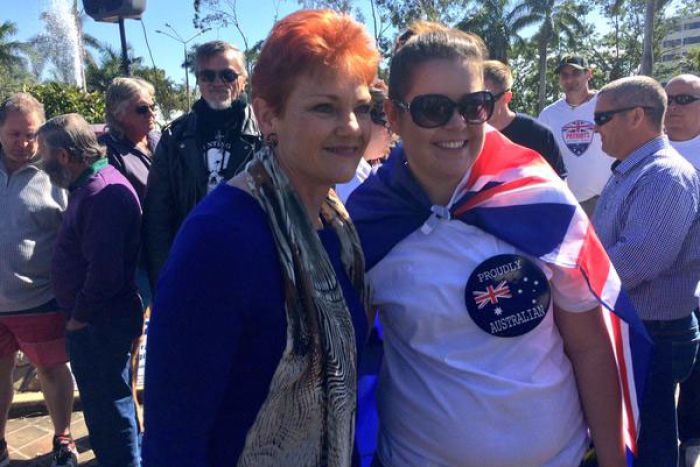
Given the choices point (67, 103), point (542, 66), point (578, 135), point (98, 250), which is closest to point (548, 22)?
point (542, 66)

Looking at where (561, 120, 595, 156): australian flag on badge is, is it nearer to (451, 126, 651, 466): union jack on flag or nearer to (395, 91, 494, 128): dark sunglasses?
(451, 126, 651, 466): union jack on flag

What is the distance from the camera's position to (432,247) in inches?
62.6

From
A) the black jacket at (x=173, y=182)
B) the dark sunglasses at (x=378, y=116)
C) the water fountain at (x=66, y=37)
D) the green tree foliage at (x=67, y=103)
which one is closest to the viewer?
the dark sunglasses at (x=378, y=116)

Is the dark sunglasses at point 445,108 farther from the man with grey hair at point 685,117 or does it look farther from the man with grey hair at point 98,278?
the man with grey hair at point 685,117

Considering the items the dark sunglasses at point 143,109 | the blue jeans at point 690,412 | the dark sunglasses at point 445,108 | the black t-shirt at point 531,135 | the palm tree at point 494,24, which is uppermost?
the palm tree at point 494,24

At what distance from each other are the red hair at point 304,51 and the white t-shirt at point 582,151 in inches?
158

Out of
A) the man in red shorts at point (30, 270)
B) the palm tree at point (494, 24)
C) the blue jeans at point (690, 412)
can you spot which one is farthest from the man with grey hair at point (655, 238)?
the palm tree at point (494, 24)

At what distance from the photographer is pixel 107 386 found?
3051mm

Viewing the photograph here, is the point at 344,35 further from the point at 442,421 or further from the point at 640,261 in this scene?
the point at 640,261

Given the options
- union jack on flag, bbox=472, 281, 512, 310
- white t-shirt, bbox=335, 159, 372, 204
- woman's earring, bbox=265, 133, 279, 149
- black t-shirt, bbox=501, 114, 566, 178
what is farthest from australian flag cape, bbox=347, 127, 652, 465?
black t-shirt, bbox=501, 114, 566, 178

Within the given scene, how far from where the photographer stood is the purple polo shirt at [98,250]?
2.93m

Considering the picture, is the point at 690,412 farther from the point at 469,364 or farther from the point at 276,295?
the point at 276,295

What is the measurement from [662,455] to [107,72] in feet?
152

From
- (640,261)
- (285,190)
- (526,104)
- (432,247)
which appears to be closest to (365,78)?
(285,190)
